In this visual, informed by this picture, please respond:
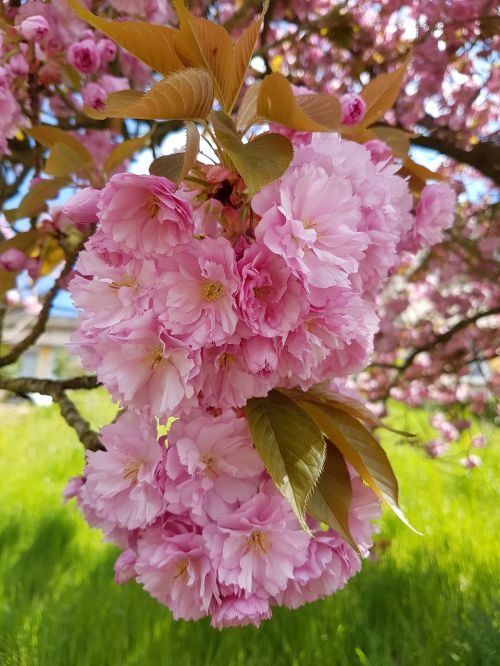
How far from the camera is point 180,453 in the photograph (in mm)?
587

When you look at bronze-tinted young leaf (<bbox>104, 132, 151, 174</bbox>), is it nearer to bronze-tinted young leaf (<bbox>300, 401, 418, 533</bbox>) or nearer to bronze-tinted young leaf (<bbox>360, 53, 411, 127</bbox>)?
bronze-tinted young leaf (<bbox>360, 53, 411, 127</bbox>)

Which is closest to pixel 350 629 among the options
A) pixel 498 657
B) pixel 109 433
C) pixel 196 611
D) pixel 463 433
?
pixel 498 657

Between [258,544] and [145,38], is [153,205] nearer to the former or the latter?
[145,38]

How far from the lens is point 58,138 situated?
938mm

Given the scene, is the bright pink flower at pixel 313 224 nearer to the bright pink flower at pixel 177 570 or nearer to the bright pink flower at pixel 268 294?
the bright pink flower at pixel 268 294

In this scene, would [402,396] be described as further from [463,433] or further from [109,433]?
[109,433]

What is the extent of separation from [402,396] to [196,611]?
332 cm

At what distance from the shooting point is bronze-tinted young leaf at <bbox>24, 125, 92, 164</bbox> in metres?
0.92

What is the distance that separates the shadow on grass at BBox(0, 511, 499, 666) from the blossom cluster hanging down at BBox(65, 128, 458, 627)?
0.60 m

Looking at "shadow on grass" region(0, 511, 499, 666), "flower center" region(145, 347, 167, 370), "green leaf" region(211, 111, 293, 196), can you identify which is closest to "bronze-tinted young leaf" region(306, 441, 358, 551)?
"flower center" region(145, 347, 167, 370)

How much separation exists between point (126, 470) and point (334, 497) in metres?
0.24

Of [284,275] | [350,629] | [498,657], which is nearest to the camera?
[284,275]

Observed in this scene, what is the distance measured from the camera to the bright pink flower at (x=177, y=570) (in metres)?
0.61

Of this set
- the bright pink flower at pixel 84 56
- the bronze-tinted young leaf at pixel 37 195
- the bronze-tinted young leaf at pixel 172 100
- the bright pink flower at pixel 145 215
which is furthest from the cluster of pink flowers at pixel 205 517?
the bright pink flower at pixel 84 56
